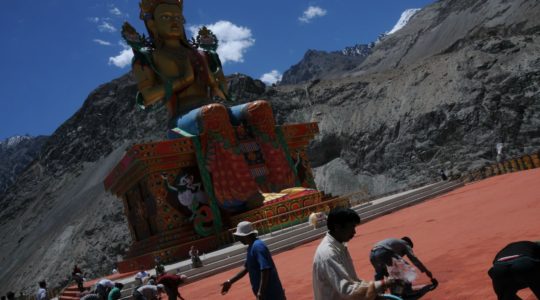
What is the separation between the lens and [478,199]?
42.5ft

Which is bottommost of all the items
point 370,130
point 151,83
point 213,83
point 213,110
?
point 213,110

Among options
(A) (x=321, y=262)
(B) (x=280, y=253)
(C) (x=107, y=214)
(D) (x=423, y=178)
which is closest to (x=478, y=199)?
(B) (x=280, y=253)

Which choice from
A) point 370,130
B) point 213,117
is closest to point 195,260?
point 213,117

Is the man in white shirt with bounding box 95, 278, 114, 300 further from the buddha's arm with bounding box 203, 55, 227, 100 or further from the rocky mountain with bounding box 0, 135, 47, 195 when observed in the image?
the rocky mountain with bounding box 0, 135, 47, 195

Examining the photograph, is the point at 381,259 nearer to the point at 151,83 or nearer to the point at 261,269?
the point at 261,269

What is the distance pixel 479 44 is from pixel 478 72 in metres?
3.66

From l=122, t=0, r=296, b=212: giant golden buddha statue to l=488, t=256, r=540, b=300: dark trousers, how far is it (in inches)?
508

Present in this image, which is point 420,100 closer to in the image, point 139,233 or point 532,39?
point 532,39

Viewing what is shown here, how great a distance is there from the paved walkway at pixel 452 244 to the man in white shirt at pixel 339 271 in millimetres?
2367

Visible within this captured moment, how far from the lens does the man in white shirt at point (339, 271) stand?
288cm

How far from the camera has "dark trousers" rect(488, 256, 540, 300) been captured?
3316 millimetres

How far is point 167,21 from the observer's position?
18.3 metres

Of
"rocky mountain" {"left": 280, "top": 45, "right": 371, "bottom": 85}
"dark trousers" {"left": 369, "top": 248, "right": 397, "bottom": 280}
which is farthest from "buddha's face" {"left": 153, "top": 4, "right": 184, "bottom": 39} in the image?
"rocky mountain" {"left": 280, "top": 45, "right": 371, "bottom": 85}

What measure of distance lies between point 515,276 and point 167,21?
54.9 ft
